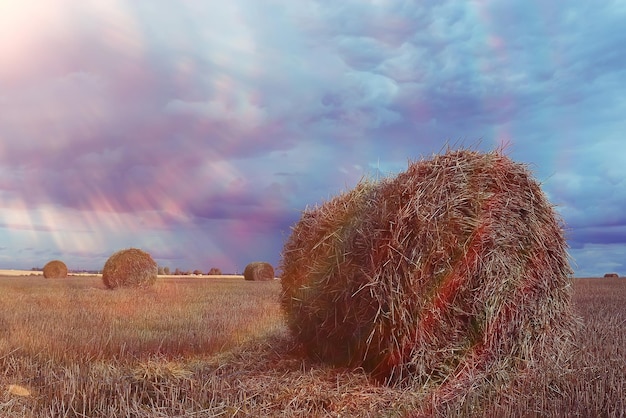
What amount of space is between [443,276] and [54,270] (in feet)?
→ 94.6

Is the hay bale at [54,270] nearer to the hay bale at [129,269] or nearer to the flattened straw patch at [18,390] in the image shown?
the hay bale at [129,269]

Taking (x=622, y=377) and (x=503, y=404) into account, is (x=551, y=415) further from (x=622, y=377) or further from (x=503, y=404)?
(x=622, y=377)

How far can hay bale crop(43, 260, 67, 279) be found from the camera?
3002cm

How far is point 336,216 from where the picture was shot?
6.16 meters

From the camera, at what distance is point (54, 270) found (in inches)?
1185

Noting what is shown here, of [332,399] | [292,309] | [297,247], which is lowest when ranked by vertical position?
[332,399]

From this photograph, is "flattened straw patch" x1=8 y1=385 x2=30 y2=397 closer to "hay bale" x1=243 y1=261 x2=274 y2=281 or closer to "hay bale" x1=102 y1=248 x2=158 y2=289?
"hay bale" x1=102 y1=248 x2=158 y2=289

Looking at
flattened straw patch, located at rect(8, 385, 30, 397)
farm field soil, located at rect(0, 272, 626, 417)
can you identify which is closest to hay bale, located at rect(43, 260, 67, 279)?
farm field soil, located at rect(0, 272, 626, 417)

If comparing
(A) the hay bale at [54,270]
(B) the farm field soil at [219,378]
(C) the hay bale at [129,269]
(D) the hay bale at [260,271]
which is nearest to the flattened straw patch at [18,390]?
(B) the farm field soil at [219,378]

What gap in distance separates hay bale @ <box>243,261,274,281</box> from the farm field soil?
58.8 ft

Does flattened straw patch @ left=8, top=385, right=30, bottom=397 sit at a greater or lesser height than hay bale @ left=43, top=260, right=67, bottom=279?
lesser

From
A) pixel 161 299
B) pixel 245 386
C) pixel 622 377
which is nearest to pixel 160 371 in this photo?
pixel 245 386

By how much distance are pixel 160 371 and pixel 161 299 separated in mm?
8983

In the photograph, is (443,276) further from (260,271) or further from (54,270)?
(54,270)
